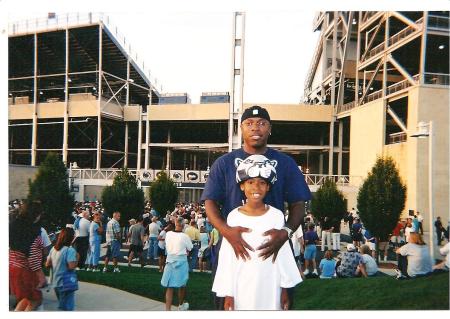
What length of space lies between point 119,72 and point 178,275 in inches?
139

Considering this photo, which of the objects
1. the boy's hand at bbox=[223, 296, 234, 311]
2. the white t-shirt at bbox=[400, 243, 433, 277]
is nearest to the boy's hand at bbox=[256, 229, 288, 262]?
the boy's hand at bbox=[223, 296, 234, 311]

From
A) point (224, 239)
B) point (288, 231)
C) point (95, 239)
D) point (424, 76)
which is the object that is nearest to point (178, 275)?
point (224, 239)

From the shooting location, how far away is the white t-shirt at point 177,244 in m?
4.80

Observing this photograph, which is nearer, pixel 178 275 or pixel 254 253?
pixel 254 253

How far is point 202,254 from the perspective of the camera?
6.32 meters

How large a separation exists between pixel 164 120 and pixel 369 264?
3.96m

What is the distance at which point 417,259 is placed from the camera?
183 inches

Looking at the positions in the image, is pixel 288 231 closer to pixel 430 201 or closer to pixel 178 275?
pixel 178 275

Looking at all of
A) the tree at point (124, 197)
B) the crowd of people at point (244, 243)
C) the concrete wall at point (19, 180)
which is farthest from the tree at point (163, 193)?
the concrete wall at point (19, 180)

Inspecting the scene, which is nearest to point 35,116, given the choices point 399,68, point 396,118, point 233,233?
point 233,233

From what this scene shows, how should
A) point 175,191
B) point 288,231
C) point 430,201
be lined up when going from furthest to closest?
point 175,191 < point 430,201 < point 288,231

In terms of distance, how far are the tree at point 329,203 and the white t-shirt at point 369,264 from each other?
3.39 ft
